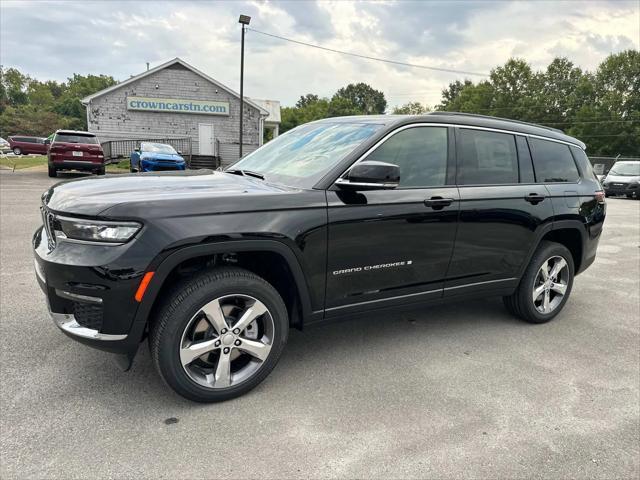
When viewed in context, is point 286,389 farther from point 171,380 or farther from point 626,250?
point 626,250

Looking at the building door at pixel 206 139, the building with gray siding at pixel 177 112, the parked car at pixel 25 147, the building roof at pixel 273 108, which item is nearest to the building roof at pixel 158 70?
the building with gray siding at pixel 177 112

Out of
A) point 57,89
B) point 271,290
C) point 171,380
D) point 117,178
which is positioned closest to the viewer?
point 171,380

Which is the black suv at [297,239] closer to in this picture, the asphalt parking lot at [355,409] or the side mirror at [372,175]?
the side mirror at [372,175]

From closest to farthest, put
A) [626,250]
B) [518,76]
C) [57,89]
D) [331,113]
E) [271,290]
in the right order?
[271,290] < [626,250] < [518,76] < [331,113] < [57,89]

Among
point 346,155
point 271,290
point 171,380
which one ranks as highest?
point 346,155

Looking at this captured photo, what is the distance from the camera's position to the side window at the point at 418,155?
11.1ft

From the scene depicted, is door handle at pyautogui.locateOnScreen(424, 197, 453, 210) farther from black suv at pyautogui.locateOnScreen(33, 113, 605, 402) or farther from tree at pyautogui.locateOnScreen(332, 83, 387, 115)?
tree at pyautogui.locateOnScreen(332, 83, 387, 115)

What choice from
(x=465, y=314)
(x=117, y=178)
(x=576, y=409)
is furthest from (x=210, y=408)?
(x=465, y=314)

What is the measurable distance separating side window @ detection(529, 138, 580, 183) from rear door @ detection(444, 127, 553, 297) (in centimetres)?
11

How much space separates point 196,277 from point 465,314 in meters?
2.92

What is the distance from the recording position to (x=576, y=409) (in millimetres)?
2996

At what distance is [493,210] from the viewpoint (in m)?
3.79

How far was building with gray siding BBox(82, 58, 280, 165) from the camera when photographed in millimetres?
26922

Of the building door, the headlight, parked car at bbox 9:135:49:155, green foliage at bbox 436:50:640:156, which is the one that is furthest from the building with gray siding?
green foliage at bbox 436:50:640:156
